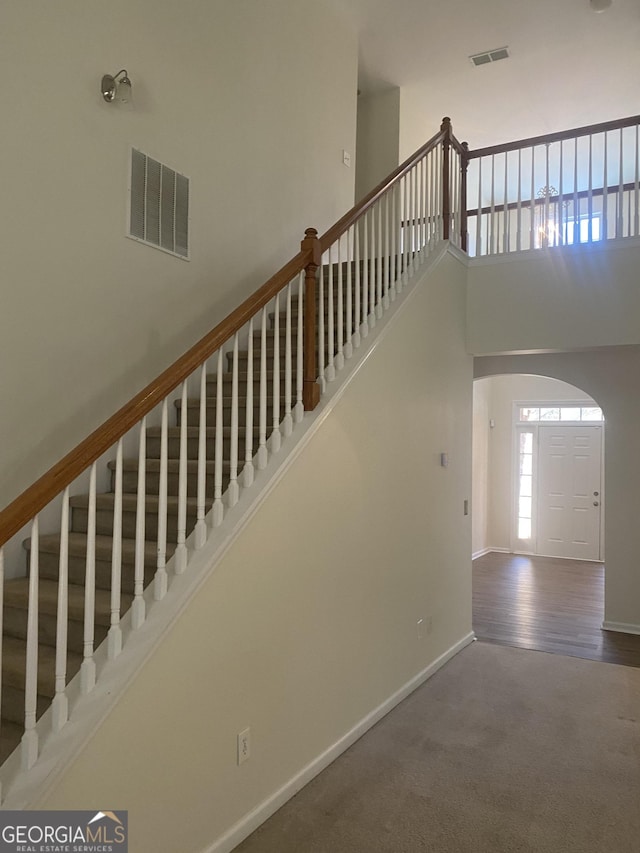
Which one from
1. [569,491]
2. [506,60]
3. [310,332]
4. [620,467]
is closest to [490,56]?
[506,60]

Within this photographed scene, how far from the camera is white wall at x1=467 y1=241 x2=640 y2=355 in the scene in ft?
14.6

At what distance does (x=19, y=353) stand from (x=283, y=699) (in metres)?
1.99

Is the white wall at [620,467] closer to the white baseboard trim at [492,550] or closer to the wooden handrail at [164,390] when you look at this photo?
the wooden handrail at [164,390]

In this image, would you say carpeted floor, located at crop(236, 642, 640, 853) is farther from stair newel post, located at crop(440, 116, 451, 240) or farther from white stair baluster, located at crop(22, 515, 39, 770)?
stair newel post, located at crop(440, 116, 451, 240)

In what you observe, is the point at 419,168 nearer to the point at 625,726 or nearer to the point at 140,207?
the point at 140,207

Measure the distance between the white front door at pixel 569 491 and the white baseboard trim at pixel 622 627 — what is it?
3495mm

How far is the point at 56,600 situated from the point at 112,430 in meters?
0.95

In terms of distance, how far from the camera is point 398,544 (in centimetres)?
379

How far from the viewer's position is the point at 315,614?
2.93 metres

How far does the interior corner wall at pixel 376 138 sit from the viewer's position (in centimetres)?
694

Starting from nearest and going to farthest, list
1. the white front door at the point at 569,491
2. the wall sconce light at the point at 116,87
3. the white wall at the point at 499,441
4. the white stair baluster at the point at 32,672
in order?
the white stair baluster at the point at 32,672 → the wall sconce light at the point at 116,87 → the white front door at the point at 569,491 → the white wall at the point at 499,441

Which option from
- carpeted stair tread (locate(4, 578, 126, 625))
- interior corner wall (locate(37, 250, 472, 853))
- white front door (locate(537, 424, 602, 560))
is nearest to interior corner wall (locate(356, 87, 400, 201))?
interior corner wall (locate(37, 250, 472, 853))

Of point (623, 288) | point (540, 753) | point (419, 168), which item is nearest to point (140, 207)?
point (419, 168)

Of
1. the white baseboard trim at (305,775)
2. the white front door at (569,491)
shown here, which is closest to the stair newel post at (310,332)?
the white baseboard trim at (305,775)
